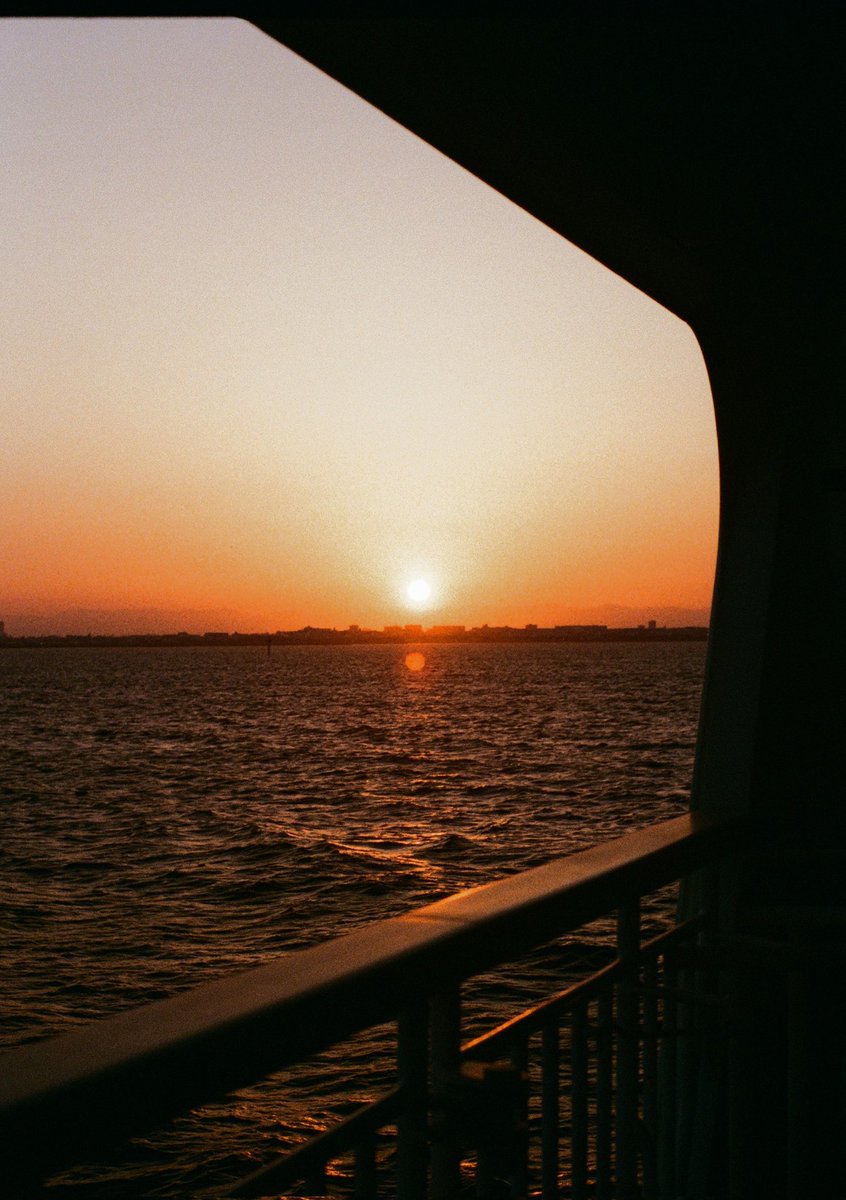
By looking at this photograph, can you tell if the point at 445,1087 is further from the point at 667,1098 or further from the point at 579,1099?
the point at 667,1098

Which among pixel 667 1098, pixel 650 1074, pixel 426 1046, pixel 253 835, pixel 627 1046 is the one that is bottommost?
pixel 253 835

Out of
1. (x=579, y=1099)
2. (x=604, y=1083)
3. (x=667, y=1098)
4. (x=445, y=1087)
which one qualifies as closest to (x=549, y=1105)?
(x=579, y=1099)

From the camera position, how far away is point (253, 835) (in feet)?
86.7

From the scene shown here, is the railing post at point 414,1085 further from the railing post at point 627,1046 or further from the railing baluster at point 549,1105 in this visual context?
the railing post at point 627,1046

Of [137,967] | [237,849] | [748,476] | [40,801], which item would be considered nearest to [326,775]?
[40,801]

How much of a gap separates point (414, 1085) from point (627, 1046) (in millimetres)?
791

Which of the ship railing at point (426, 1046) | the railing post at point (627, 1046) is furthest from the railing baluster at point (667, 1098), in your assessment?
the railing post at point (627, 1046)

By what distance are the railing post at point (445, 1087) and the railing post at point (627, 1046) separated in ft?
2.11

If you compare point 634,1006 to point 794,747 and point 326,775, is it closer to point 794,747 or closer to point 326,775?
point 794,747

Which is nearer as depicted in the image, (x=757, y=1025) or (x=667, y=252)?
(x=757, y=1025)

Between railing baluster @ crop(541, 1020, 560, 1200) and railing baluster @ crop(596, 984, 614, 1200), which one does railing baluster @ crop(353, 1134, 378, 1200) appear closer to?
railing baluster @ crop(541, 1020, 560, 1200)

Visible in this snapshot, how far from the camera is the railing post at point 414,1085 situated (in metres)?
1.32

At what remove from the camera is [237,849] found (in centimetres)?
2455

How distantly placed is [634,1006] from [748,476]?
1.89m
